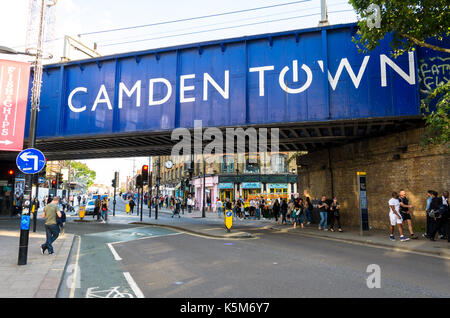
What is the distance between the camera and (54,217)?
985 cm

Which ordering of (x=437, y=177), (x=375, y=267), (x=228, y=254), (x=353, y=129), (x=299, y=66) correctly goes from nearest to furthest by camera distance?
1. (x=375, y=267)
2. (x=228, y=254)
3. (x=437, y=177)
4. (x=299, y=66)
5. (x=353, y=129)

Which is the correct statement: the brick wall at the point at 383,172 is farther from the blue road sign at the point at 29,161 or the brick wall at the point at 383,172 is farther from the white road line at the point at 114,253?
the blue road sign at the point at 29,161

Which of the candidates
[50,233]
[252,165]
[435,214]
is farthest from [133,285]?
[252,165]

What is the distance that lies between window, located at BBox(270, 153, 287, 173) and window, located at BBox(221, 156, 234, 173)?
16.8 ft

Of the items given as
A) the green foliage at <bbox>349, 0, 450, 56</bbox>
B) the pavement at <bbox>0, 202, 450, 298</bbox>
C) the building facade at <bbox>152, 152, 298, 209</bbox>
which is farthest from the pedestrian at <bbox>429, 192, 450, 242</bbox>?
the building facade at <bbox>152, 152, 298, 209</bbox>

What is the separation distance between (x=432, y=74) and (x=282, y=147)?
10.3 metres

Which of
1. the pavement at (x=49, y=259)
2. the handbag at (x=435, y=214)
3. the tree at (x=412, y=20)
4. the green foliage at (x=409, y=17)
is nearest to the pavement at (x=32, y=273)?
the pavement at (x=49, y=259)

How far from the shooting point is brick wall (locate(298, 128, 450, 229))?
1421cm

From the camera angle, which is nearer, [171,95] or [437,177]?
[437,177]

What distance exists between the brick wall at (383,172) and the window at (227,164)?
21376mm

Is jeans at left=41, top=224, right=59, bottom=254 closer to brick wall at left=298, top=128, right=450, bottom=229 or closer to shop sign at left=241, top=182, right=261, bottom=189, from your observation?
brick wall at left=298, top=128, right=450, bottom=229
